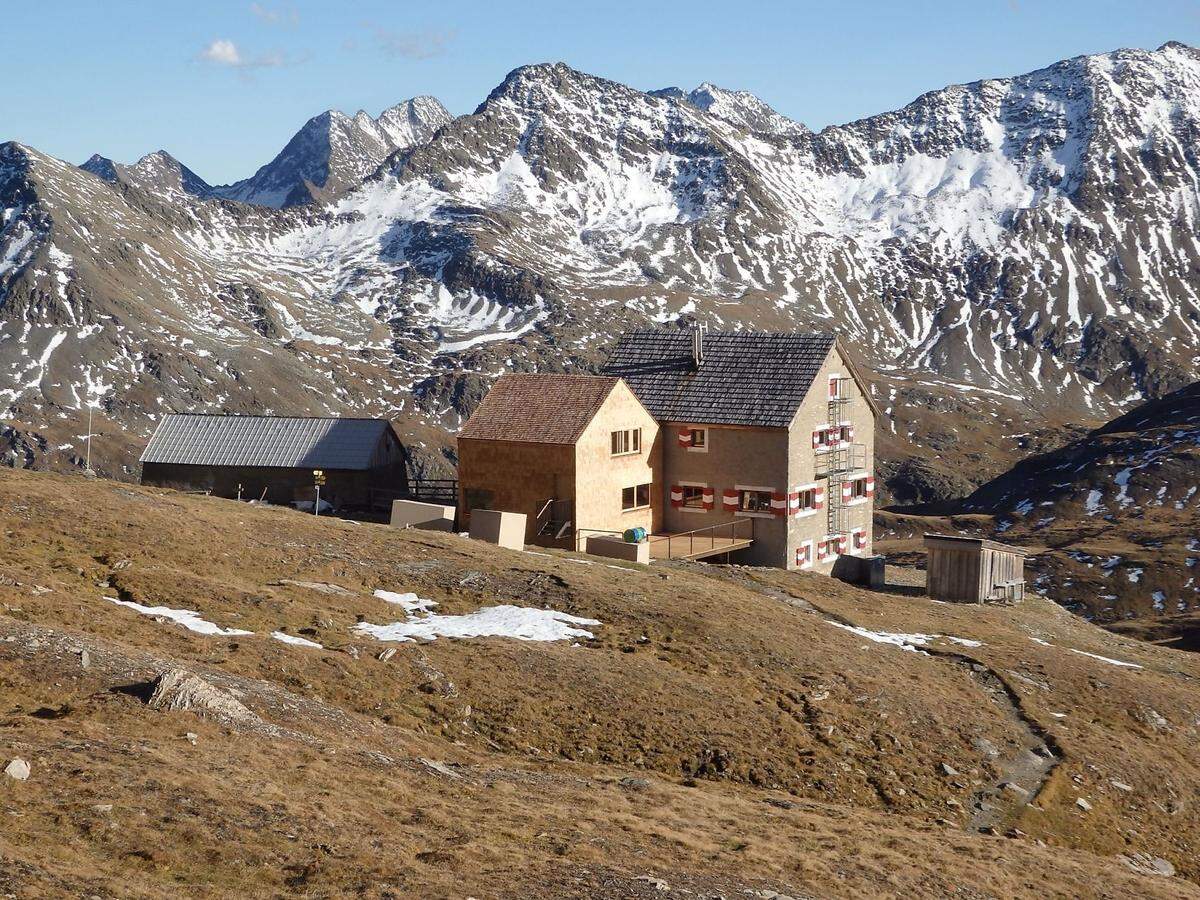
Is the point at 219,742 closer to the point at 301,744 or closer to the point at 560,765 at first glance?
the point at 301,744

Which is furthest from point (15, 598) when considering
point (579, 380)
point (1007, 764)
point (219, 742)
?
point (579, 380)

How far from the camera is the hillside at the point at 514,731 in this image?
798 inches

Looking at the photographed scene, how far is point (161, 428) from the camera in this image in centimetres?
7600

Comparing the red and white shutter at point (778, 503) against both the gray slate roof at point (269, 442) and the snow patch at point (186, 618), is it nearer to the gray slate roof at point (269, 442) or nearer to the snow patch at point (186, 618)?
the gray slate roof at point (269, 442)

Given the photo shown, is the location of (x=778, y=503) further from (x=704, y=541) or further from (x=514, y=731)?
(x=514, y=731)

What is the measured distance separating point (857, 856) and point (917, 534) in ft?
492

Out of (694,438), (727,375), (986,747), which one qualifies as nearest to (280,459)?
(694,438)

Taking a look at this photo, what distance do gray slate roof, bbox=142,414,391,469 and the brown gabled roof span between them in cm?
754

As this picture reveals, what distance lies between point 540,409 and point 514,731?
37696mm

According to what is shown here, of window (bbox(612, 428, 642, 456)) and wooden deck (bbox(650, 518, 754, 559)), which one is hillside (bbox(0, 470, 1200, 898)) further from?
window (bbox(612, 428, 642, 456))

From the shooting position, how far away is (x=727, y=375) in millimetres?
73250

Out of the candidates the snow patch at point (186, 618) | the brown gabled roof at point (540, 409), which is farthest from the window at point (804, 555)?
the snow patch at point (186, 618)

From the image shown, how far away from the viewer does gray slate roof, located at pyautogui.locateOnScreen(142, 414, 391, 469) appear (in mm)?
72125

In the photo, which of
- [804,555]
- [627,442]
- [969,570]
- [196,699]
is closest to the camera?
[196,699]
